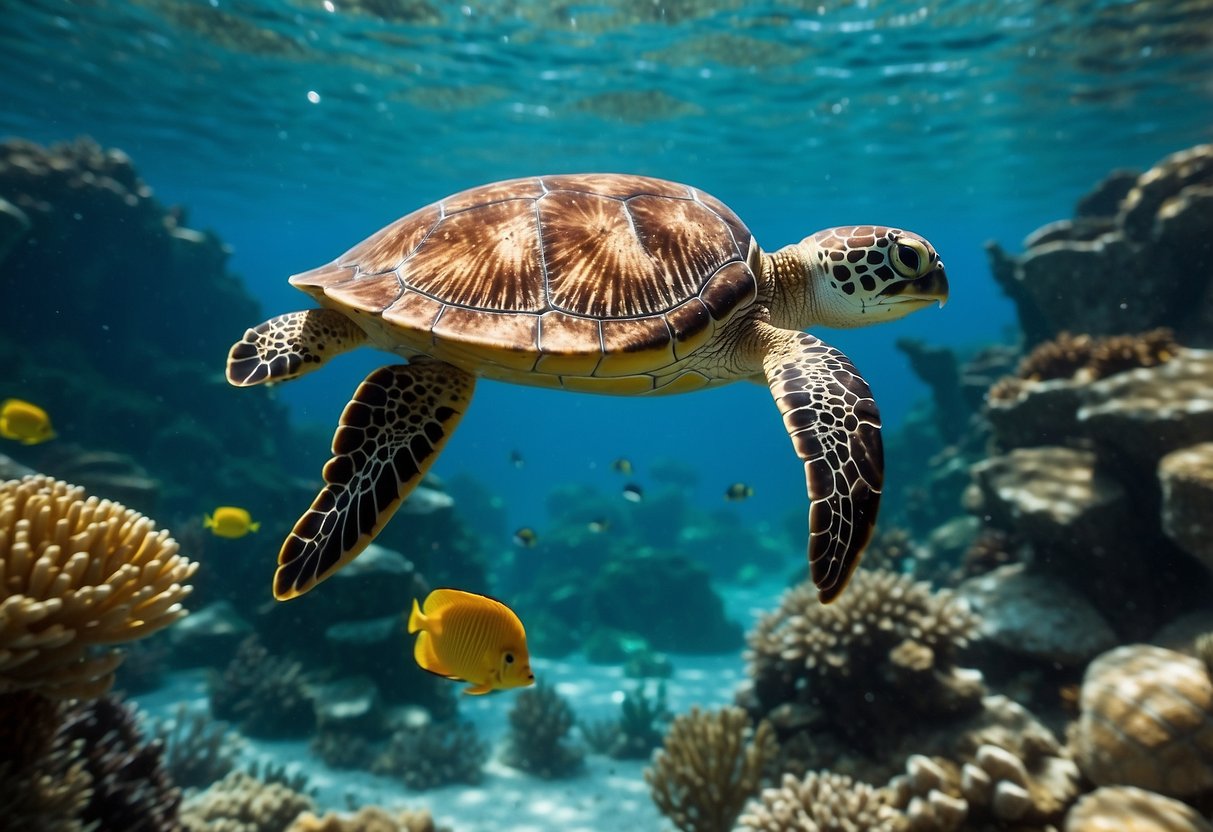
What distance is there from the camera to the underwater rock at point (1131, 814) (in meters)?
2.98

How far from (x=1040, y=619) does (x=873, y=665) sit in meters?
1.72

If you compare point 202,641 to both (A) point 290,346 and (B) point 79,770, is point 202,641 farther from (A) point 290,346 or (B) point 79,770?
(A) point 290,346

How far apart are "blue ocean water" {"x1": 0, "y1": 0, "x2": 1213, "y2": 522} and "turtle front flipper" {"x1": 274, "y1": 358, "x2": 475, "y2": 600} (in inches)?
505

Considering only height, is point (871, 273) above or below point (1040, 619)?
above

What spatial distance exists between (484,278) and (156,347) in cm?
1561

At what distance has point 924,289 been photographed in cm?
332

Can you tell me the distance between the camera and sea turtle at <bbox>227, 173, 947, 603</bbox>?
2.53 m

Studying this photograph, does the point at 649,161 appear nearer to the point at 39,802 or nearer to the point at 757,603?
the point at 757,603

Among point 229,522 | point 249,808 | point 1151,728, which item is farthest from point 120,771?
point 1151,728

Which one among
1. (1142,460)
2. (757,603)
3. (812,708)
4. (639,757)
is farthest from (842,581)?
(757,603)

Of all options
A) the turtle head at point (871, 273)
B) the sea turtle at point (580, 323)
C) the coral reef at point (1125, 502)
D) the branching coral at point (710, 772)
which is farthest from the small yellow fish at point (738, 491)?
the turtle head at point (871, 273)

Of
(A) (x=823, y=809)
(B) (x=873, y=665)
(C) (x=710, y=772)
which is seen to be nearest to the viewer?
(A) (x=823, y=809)

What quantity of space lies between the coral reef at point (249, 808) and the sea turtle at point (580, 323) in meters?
4.11

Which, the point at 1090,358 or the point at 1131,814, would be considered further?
the point at 1090,358
